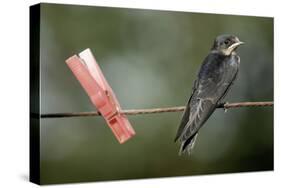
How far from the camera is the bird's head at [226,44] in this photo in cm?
640

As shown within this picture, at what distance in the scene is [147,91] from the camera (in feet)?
19.9

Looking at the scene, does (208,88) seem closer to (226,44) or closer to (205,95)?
(205,95)

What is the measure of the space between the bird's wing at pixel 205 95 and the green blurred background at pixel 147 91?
75 millimetres

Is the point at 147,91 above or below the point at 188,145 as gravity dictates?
above

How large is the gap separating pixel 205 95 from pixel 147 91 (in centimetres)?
58

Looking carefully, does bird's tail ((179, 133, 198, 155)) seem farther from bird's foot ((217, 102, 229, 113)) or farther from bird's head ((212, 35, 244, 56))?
bird's head ((212, 35, 244, 56))

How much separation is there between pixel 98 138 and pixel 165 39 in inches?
41.5

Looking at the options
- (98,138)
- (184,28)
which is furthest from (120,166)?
(184,28)

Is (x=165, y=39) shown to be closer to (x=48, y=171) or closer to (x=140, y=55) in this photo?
(x=140, y=55)

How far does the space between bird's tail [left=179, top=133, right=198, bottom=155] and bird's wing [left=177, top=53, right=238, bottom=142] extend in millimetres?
26

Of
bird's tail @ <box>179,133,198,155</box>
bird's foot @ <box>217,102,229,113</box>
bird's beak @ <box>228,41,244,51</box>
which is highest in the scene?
bird's beak @ <box>228,41,244,51</box>

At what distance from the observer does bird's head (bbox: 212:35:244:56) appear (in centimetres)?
640

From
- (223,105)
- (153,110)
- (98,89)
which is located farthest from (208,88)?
(98,89)

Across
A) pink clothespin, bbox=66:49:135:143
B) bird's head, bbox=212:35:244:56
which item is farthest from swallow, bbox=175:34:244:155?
pink clothespin, bbox=66:49:135:143
